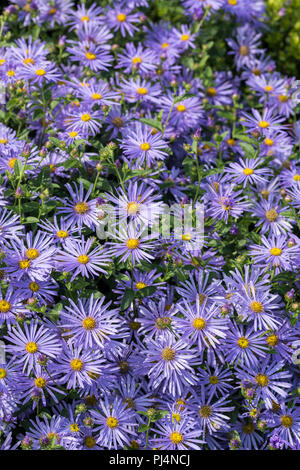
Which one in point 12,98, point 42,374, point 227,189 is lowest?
point 42,374

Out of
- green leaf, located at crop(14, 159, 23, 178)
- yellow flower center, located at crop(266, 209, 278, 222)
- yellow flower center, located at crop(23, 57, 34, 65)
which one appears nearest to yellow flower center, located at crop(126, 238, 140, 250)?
green leaf, located at crop(14, 159, 23, 178)

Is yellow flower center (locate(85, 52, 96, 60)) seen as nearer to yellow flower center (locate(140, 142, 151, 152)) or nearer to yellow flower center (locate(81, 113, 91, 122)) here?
yellow flower center (locate(81, 113, 91, 122))

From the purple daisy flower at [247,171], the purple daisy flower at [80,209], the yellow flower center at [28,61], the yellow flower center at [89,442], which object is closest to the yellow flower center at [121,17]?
the yellow flower center at [28,61]

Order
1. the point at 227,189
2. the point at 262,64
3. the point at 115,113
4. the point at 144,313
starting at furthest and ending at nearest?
the point at 262,64 → the point at 115,113 → the point at 227,189 → the point at 144,313

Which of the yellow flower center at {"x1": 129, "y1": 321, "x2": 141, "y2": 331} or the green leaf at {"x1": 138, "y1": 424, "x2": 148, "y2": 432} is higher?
the yellow flower center at {"x1": 129, "y1": 321, "x2": 141, "y2": 331}

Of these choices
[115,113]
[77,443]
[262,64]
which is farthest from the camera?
[262,64]
